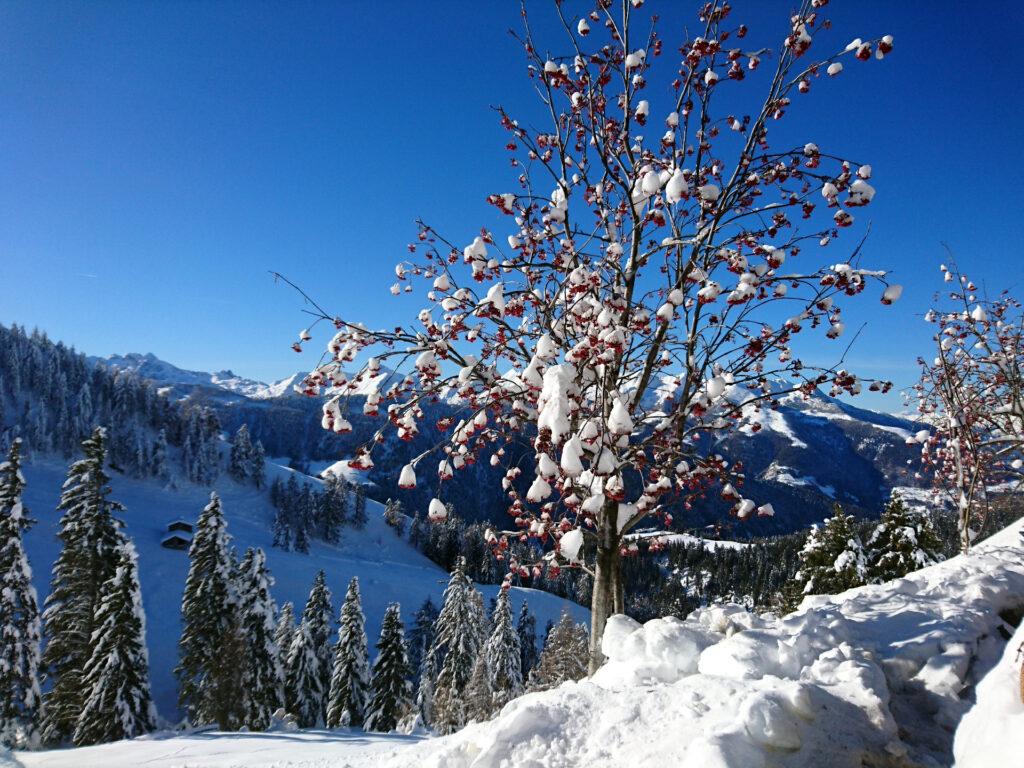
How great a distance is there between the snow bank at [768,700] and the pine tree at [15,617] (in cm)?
2200

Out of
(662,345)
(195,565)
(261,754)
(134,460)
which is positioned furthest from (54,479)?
(662,345)

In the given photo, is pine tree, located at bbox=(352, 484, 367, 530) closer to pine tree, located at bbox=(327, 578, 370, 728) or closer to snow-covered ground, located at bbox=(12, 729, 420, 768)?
pine tree, located at bbox=(327, 578, 370, 728)

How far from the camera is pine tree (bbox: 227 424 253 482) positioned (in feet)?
362

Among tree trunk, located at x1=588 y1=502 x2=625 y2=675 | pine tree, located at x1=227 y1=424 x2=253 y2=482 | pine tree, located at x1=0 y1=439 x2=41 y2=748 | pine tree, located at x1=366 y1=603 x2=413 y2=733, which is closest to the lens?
tree trunk, located at x1=588 y1=502 x2=625 y2=675

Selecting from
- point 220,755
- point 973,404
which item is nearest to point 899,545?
point 973,404

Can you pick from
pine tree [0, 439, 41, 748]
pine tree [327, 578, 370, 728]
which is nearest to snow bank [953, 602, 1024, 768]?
pine tree [0, 439, 41, 748]

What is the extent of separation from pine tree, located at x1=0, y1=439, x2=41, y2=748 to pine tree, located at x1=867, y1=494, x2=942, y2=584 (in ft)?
96.4

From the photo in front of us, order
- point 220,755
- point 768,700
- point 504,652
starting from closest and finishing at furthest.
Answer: point 768,700 → point 220,755 → point 504,652

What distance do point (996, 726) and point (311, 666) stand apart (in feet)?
121

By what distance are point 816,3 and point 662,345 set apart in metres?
3.22

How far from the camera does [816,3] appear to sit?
4.65 meters

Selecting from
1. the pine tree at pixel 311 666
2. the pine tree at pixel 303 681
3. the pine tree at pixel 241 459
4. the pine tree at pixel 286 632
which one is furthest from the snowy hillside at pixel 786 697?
the pine tree at pixel 241 459

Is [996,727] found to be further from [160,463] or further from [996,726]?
[160,463]

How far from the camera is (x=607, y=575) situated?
629cm
